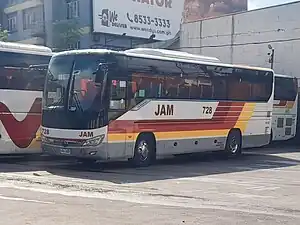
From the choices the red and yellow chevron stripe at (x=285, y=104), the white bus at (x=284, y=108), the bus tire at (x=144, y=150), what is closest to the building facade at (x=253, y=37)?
the white bus at (x=284, y=108)

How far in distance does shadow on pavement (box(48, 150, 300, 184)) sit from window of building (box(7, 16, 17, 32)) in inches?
1445

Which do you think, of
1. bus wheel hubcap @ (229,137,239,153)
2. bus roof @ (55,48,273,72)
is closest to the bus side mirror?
bus roof @ (55,48,273,72)

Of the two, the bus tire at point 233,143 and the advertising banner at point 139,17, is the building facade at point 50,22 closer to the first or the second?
the advertising banner at point 139,17

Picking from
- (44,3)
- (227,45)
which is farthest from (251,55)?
(44,3)

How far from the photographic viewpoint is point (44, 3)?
4884 centimetres

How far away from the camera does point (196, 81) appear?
19062 millimetres

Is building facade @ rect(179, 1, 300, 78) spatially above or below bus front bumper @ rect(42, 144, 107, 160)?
above

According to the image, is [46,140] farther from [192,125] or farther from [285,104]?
[285,104]

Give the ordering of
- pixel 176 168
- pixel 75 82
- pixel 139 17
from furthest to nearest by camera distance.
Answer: pixel 139 17 < pixel 176 168 < pixel 75 82

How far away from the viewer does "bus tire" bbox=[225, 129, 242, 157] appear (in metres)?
20.9

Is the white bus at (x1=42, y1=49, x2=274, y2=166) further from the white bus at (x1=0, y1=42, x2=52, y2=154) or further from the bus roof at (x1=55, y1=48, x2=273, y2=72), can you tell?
the white bus at (x1=0, y1=42, x2=52, y2=154)

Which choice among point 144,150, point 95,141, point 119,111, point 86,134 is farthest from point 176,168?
point 86,134

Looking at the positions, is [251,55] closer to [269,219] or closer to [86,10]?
[86,10]

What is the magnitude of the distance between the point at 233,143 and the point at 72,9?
28.8 m
